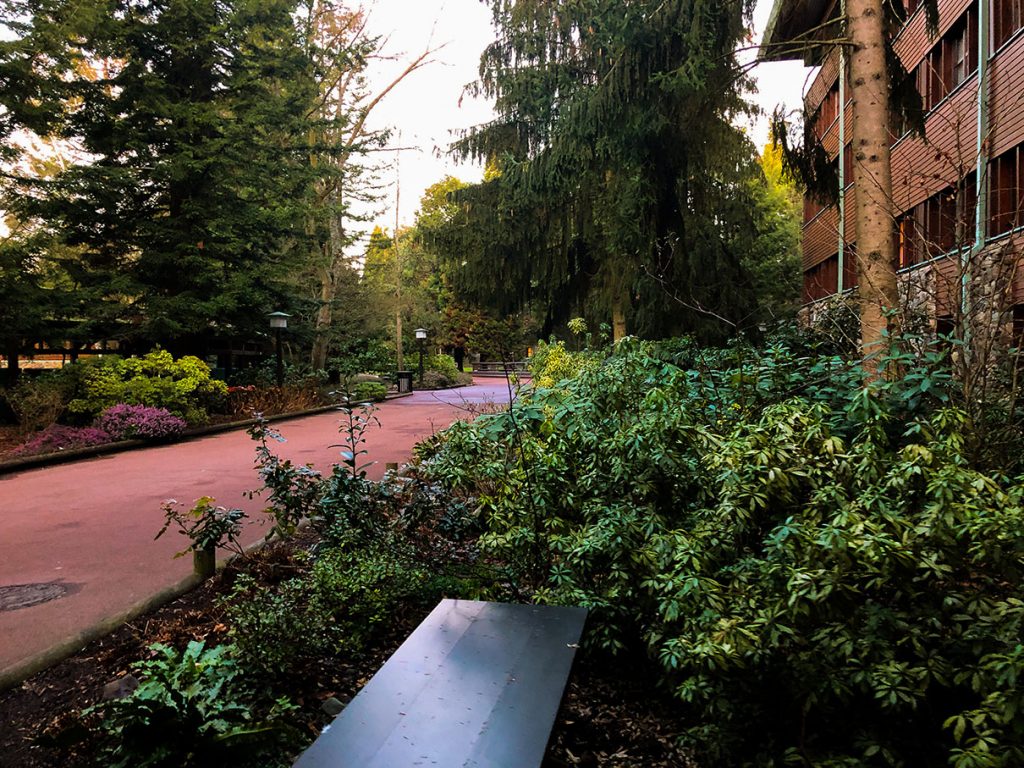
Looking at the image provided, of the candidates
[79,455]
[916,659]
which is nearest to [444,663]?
[916,659]

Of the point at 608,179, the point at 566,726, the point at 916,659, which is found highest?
the point at 608,179

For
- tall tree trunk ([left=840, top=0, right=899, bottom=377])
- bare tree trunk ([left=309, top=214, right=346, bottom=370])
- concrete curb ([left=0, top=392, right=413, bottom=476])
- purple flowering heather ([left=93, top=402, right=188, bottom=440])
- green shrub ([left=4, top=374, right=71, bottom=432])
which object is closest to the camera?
tall tree trunk ([left=840, top=0, right=899, bottom=377])

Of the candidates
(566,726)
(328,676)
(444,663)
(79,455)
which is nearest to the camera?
(444,663)

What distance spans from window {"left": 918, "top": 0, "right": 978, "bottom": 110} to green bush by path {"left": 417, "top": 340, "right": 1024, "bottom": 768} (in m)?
11.0

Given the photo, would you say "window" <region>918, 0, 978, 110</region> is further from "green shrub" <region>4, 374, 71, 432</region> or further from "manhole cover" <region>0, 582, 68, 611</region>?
"green shrub" <region>4, 374, 71, 432</region>

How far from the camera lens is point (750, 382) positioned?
374cm

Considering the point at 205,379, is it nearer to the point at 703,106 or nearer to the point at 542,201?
the point at 542,201

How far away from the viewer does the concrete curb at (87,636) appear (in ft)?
10.1

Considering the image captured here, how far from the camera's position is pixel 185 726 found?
214 centimetres

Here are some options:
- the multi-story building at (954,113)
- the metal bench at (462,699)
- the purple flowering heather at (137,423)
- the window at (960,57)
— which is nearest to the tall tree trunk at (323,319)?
the purple flowering heather at (137,423)

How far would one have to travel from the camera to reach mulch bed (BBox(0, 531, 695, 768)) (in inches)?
105

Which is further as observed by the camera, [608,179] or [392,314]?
[392,314]

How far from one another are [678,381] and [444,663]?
6.99 ft

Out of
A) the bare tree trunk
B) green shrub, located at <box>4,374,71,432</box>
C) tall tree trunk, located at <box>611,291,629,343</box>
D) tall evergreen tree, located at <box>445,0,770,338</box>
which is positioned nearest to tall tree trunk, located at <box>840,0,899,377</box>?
tall evergreen tree, located at <box>445,0,770,338</box>
